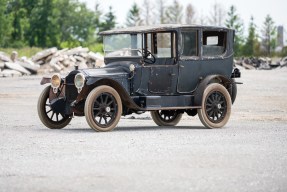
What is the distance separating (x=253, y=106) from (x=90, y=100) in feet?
32.2

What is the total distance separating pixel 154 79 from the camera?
1758 centimetres

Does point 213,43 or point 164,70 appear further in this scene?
point 213,43

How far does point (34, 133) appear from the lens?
53.7ft

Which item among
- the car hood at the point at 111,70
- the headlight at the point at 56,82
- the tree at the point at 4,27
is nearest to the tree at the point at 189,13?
the tree at the point at 4,27

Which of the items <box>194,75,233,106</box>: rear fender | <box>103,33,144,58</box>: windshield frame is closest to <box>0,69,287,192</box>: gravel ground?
<box>194,75,233,106</box>: rear fender

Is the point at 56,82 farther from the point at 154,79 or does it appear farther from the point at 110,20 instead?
the point at 110,20

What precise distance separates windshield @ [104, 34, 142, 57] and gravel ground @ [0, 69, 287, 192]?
146 centimetres

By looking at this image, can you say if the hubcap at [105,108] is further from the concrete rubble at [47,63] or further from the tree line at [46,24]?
the tree line at [46,24]

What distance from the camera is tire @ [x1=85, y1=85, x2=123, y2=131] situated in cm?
1625

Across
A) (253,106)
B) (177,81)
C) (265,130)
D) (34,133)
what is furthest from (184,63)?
(253,106)

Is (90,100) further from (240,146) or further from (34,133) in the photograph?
(240,146)

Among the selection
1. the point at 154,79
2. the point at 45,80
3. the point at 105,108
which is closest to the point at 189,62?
the point at 154,79

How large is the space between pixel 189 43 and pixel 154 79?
1069mm

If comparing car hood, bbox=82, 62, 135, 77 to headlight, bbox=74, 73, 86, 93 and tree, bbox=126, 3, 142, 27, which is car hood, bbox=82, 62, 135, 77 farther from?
tree, bbox=126, 3, 142, 27
